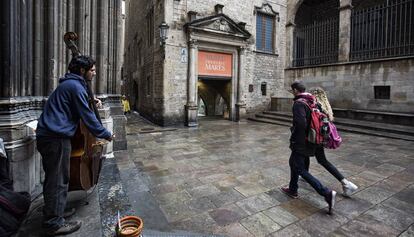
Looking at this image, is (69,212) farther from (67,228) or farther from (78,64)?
(78,64)

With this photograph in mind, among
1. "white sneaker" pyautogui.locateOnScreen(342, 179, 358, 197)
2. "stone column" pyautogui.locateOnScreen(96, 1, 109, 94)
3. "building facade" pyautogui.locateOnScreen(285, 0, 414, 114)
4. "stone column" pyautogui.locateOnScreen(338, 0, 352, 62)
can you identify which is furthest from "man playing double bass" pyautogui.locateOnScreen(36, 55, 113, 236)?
"stone column" pyautogui.locateOnScreen(338, 0, 352, 62)

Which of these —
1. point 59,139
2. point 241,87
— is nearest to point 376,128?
point 241,87

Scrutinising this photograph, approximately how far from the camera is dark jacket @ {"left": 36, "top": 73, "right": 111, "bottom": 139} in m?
1.98

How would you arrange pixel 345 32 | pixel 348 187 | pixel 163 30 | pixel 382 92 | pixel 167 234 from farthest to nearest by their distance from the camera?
1. pixel 345 32
2. pixel 382 92
3. pixel 163 30
4. pixel 348 187
5. pixel 167 234

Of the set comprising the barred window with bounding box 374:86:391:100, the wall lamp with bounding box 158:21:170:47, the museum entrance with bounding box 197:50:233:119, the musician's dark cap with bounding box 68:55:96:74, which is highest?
the wall lamp with bounding box 158:21:170:47

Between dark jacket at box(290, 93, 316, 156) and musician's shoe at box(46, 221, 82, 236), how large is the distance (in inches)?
104

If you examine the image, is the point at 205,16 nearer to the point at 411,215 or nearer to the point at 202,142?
the point at 202,142

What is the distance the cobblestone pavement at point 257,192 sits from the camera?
8.54ft

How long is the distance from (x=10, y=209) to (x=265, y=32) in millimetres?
14266

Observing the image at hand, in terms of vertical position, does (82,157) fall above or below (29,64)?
below

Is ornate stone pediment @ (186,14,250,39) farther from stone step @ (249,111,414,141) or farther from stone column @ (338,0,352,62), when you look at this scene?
stone step @ (249,111,414,141)

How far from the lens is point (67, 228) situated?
2025 mm

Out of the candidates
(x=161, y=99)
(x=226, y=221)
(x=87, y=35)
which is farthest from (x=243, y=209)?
(x=161, y=99)

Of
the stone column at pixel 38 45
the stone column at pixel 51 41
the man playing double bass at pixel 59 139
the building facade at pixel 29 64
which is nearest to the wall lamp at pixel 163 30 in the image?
the building facade at pixel 29 64
